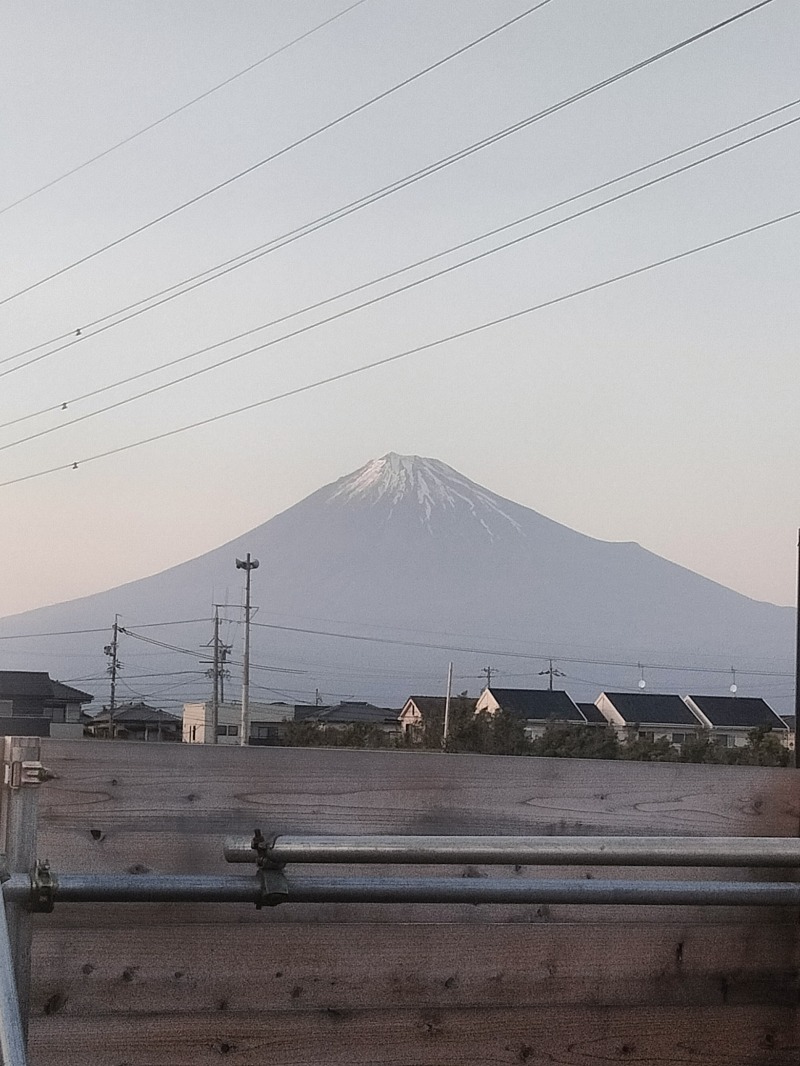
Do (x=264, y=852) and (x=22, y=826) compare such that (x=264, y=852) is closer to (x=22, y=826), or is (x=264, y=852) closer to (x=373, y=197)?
(x=22, y=826)

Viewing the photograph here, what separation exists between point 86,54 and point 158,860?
3429 centimetres

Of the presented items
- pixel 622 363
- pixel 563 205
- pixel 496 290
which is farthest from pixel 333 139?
pixel 622 363

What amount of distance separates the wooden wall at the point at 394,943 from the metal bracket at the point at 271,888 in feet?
0.37

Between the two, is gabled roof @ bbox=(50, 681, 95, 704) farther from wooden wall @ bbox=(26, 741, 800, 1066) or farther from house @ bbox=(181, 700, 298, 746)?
wooden wall @ bbox=(26, 741, 800, 1066)

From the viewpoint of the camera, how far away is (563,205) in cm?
2342

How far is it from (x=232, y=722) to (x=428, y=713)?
19331 millimetres

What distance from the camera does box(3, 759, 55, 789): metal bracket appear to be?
1960 millimetres

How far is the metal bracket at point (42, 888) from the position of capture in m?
1.93

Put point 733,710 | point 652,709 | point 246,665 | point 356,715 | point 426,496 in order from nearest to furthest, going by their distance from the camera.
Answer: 1. point 246,665
2. point 733,710
3. point 652,709
4. point 356,715
5. point 426,496

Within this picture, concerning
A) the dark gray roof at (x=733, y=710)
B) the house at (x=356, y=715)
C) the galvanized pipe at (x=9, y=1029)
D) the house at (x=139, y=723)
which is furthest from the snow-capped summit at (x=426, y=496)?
the galvanized pipe at (x=9, y=1029)

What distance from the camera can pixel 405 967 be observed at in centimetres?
228

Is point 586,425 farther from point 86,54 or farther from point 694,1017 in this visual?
point 694,1017

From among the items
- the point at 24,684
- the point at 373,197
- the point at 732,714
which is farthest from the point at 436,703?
the point at 373,197

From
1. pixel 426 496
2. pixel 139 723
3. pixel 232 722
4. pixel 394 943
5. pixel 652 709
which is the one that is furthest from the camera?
pixel 426 496
